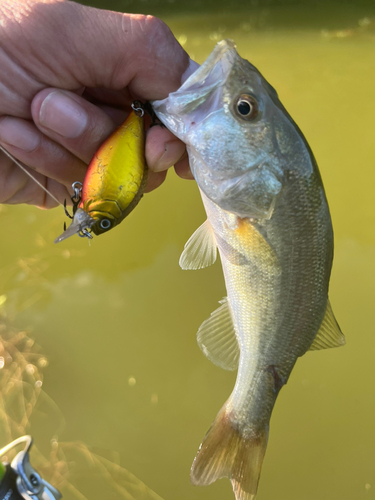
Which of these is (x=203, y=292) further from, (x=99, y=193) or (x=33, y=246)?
(x=99, y=193)

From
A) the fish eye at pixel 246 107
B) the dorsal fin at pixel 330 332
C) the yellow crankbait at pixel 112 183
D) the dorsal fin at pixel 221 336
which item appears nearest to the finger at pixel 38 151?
the yellow crankbait at pixel 112 183

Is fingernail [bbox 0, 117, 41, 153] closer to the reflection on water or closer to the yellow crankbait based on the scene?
the yellow crankbait

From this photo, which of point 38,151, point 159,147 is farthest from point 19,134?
point 159,147

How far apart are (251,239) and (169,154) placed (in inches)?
14.3

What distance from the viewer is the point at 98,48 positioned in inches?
40.7

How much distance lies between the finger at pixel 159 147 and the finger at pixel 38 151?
371mm

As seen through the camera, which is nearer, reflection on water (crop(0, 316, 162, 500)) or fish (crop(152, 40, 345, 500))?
fish (crop(152, 40, 345, 500))

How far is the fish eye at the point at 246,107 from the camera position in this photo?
2.98ft

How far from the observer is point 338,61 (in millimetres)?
3250

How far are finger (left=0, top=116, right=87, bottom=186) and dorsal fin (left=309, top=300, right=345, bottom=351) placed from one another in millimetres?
1016

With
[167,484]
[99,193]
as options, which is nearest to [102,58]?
[99,193]

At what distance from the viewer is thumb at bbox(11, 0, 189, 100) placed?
1.01m

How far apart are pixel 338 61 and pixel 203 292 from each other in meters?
2.64

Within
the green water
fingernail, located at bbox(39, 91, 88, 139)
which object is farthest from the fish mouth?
the green water
